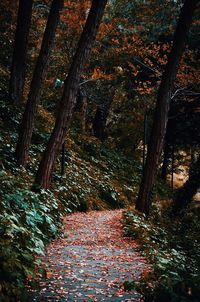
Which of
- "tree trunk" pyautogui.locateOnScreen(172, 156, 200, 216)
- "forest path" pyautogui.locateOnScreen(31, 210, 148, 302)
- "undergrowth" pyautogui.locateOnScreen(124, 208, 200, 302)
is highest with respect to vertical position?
"tree trunk" pyautogui.locateOnScreen(172, 156, 200, 216)

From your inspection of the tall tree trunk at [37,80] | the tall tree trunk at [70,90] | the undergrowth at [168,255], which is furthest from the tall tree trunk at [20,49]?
the undergrowth at [168,255]

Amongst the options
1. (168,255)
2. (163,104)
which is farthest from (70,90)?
(168,255)

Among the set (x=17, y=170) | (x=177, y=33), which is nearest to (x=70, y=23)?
(x=177, y=33)

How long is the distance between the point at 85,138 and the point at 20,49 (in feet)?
29.0

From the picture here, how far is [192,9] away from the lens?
9.95m

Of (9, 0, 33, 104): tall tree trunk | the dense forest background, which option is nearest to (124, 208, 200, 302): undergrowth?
the dense forest background

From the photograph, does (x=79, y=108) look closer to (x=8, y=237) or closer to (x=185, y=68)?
(x=185, y=68)

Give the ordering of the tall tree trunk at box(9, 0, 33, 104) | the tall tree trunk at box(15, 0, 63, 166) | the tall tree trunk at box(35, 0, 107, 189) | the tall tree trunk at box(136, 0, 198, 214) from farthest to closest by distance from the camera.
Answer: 1. the tall tree trunk at box(9, 0, 33, 104)
2. the tall tree trunk at box(15, 0, 63, 166)
3. the tall tree trunk at box(136, 0, 198, 214)
4. the tall tree trunk at box(35, 0, 107, 189)

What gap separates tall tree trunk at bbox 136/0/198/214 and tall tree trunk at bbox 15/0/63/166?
133 inches

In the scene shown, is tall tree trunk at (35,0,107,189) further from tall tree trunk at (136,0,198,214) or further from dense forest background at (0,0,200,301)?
tall tree trunk at (136,0,198,214)

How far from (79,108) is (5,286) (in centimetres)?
1965

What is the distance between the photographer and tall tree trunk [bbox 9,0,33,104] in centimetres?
1269

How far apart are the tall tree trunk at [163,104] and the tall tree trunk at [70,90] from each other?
2286 mm

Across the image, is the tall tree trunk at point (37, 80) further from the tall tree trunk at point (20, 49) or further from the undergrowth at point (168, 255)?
the undergrowth at point (168, 255)
